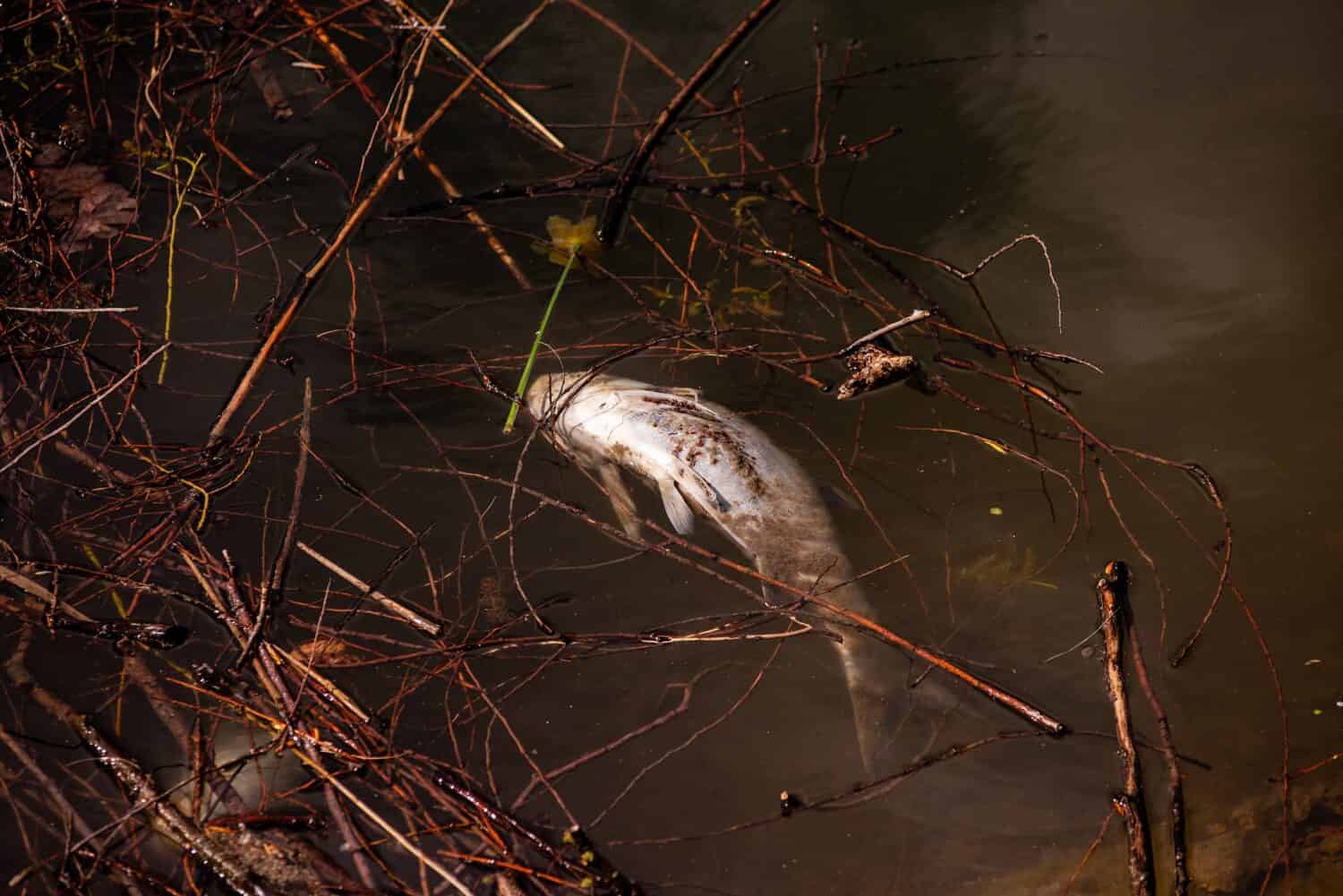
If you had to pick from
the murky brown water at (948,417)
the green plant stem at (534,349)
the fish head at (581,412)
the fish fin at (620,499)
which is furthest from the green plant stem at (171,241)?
the fish fin at (620,499)

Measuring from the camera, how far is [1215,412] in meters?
3.12

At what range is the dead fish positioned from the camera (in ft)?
9.72

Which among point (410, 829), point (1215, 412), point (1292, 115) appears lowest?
point (410, 829)

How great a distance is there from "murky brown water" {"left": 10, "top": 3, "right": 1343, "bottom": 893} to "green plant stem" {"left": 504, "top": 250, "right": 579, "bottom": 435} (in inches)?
3.6

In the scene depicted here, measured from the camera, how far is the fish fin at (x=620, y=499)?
126 inches

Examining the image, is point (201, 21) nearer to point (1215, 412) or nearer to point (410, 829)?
point (410, 829)

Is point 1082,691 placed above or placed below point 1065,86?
below

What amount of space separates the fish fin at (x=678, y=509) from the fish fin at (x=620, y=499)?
5.6 inches

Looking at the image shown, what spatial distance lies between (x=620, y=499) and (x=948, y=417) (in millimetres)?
1400

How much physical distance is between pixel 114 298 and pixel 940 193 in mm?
3727

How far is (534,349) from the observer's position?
3.36m

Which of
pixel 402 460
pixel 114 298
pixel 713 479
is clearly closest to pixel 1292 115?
pixel 713 479

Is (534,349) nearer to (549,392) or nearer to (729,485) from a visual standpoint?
(549,392)

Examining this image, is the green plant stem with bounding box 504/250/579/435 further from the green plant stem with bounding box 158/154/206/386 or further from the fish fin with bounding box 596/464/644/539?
the green plant stem with bounding box 158/154/206/386
